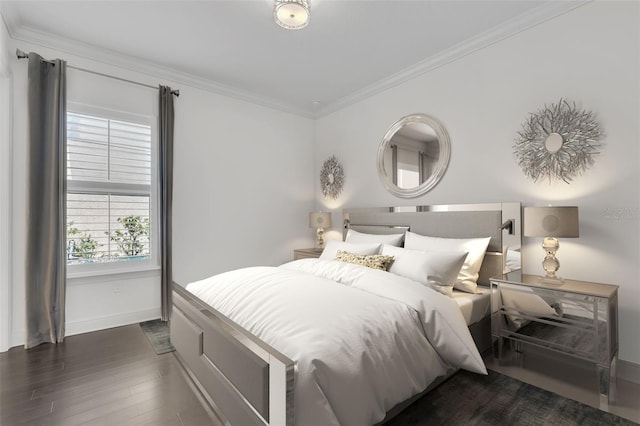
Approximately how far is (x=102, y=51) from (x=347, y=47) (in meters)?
2.54

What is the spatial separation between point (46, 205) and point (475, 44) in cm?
434

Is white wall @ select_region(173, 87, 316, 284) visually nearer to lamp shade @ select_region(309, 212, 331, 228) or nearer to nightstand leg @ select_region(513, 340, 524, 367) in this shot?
lamp shade @ select_region(309, 212, 331, 228)

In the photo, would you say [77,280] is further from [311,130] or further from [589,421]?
[589,421]

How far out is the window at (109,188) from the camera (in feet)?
9.91

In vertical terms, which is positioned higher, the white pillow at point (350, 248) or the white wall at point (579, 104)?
the white wall at point (579, 104)

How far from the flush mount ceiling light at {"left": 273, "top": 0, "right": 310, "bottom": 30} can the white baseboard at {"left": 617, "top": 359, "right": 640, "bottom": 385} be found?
11.3 ft

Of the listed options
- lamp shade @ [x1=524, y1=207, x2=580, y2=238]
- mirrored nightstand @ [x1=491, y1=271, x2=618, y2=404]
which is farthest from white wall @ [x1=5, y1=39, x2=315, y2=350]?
lamp shade @ [x1=524, y1=207, x2=580, y2=238]

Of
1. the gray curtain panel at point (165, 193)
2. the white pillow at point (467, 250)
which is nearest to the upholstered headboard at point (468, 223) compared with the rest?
the white pillow at point (467, 250)

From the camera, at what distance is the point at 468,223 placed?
287 cm

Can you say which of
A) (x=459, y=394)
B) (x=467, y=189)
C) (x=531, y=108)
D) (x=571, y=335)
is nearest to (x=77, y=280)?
(x=459, y=394)

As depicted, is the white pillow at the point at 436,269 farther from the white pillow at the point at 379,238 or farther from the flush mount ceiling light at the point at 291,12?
the flush mount ceiling light at the point at 291,12

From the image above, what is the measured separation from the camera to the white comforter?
4.17 ft

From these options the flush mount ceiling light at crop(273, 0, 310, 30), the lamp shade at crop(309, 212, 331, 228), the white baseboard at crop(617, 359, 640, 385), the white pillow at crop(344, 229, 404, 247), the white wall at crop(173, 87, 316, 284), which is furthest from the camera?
the lamp shade at crop(309, 212, 331, 228)

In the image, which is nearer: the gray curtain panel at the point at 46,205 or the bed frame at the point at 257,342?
the bed frame at the point at 257,342
